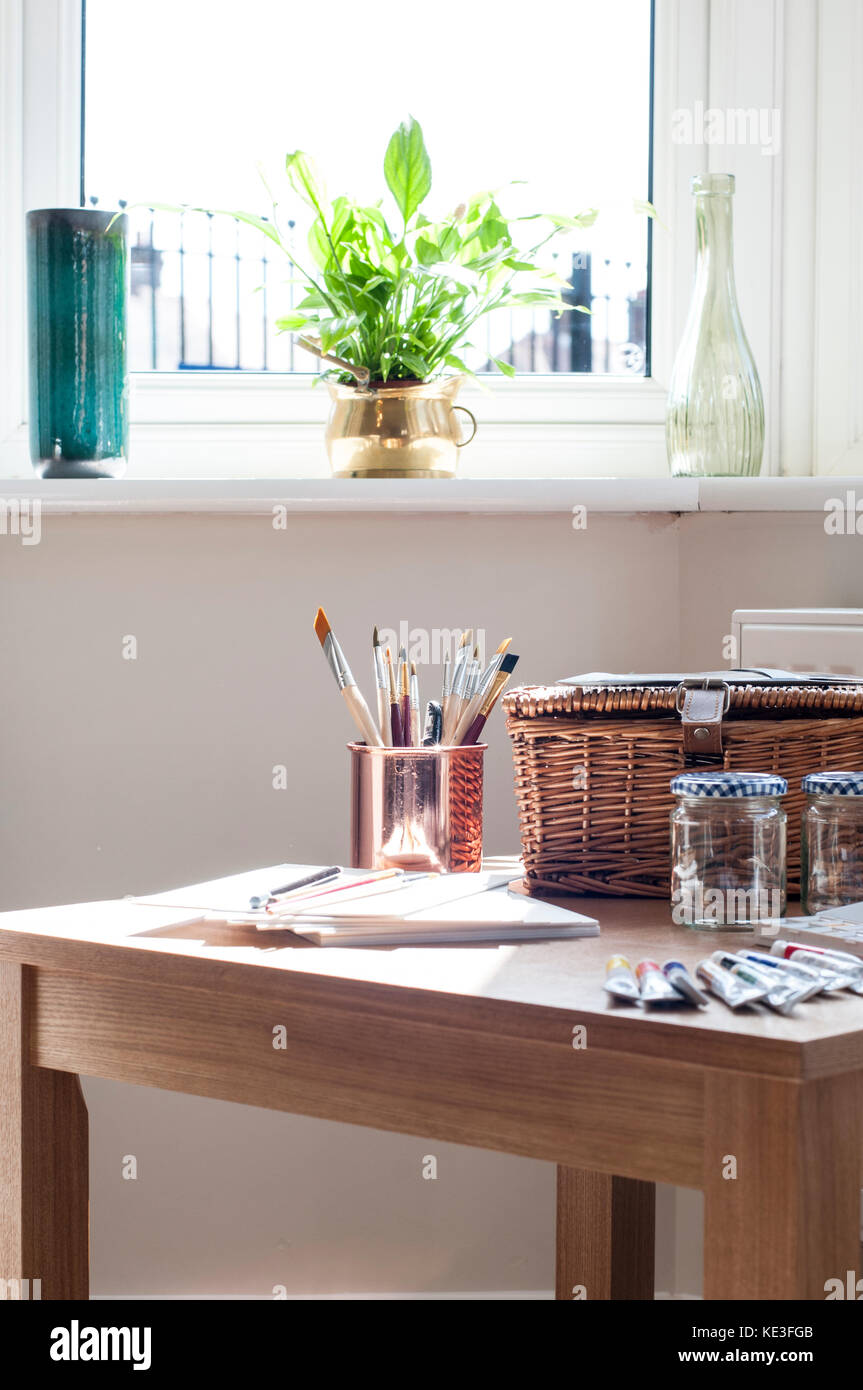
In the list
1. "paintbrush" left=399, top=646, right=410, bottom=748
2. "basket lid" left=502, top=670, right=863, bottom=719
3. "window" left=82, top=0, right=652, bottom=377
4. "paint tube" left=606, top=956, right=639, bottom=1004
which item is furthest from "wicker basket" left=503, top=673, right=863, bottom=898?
"window" left=82, top=0, right=652, bottom=377

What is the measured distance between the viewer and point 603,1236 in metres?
1.08

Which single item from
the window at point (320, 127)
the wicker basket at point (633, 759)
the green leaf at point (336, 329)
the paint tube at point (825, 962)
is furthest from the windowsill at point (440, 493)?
the paint tube at point (825, 962)

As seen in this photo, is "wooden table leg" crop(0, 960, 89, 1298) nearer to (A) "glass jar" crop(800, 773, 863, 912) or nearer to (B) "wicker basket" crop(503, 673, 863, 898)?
(B) "wicker basket" crop(503, 673, 863, 898)

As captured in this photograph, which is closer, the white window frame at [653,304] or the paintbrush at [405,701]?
the paintbrush at [405,701]

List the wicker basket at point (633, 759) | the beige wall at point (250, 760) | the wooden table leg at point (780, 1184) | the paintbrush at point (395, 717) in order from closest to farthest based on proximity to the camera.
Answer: the wooden table leg at point (780, 1184) → the wicker basket at point (633, 759) → the paintbrush at point (395, 717) → the beige wall at point (250, 760)

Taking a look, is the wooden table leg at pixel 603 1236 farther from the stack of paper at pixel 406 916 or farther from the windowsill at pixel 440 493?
the windowsill at pixel 440 493

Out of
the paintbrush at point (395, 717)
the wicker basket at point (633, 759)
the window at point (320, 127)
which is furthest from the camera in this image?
the window at point (320, 127)

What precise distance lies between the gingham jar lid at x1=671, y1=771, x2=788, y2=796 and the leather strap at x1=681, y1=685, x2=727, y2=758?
69mm

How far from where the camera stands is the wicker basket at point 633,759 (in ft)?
2.96

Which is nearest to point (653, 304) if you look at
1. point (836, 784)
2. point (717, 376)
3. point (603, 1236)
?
point (717, 376)

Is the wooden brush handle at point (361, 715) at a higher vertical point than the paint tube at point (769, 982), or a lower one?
higher

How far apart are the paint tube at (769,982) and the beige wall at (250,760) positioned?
2.35 ft

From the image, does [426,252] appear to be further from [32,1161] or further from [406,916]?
[32,1161]
